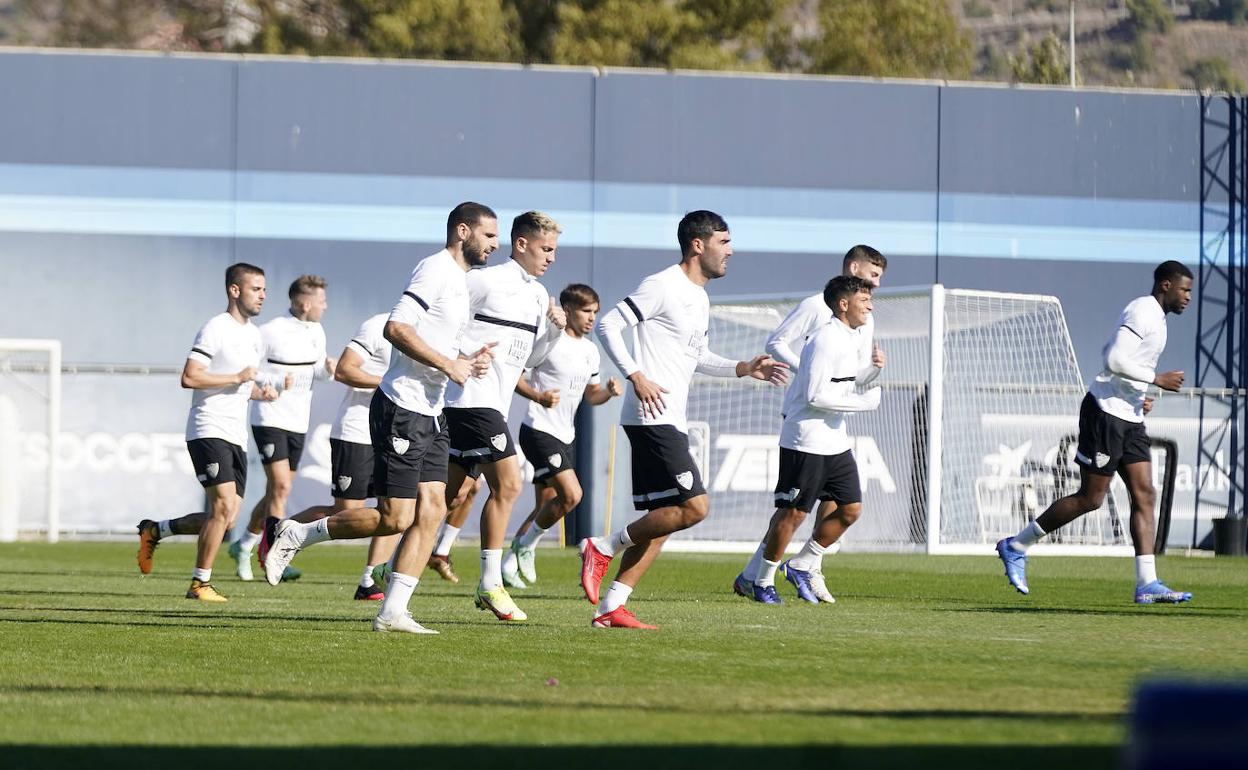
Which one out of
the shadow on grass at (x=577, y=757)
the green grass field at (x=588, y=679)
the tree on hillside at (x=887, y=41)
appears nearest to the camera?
the shadow on grass at (x=577, y=757)

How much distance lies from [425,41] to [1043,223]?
62.8 feet

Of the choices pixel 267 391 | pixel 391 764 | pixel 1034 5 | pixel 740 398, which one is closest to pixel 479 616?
pixel 267 391

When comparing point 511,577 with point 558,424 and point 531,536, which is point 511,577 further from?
point 558,424

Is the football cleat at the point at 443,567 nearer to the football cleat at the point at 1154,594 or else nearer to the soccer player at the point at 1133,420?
the soccer player at the point at 1133,420

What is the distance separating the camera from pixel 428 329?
872cm

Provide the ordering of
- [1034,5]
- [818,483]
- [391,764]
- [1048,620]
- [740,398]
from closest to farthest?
[391,764], [1048,620], [818,483], [740,398], [1034,5]

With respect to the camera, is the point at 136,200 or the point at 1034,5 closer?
the point at 136,200

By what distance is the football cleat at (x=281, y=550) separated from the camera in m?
9.60

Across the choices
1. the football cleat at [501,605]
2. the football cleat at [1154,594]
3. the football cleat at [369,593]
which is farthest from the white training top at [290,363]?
the football cleat at [1154,594]

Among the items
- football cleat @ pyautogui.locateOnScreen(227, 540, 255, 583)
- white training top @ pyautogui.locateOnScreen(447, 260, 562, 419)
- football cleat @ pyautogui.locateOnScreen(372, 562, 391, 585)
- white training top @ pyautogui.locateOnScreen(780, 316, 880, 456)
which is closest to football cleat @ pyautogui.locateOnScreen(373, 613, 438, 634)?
white training top @ pyautogui.locateOnScreen(447, 260, 562, 419)

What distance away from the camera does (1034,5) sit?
10469 centimetres

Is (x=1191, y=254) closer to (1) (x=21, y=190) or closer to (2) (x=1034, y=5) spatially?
(1) (x=21, y=190)

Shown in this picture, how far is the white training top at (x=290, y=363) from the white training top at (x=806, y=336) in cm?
406

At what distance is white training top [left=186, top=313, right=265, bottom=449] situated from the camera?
12195 mm
